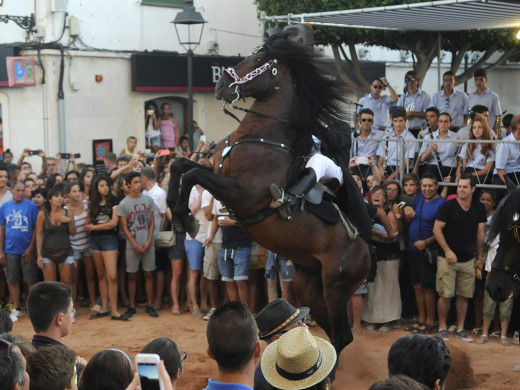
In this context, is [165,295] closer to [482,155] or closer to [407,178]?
[407,178]

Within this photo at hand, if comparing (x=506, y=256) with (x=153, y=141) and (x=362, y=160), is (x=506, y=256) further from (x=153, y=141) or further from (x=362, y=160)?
(x=153, y=141)

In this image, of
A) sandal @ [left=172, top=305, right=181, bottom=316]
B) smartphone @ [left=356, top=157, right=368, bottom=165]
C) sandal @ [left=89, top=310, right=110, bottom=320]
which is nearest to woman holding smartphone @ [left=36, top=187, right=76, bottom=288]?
sandal @ [left=89, top=310, right=110, bottom=320]

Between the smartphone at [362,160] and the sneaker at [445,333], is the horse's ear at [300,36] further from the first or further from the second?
the sneaker at [445,333]

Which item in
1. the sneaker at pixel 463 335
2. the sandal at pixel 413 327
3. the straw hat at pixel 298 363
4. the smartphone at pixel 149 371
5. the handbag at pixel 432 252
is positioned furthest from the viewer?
the sandal at pixel 413 327

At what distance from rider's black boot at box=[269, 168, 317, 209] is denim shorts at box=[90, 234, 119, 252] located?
4595mm

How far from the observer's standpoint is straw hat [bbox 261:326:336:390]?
3974 mm

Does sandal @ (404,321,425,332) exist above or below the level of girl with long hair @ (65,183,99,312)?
below

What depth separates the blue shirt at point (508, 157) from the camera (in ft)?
33.3

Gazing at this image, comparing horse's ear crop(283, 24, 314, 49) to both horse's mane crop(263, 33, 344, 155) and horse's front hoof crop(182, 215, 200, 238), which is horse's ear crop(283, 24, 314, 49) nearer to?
horse's mane crop(263, 33, 344, 155)

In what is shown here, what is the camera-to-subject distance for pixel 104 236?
1089cm

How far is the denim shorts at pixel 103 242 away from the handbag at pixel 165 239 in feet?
1.98

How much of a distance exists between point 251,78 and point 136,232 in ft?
15.1

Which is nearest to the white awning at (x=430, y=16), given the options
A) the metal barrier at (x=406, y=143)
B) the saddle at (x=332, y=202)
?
the metal barrier at (x=406, y=143)

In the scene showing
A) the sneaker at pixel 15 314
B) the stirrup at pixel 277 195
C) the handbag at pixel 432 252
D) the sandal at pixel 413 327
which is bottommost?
the sneaker at pixel 15 314
